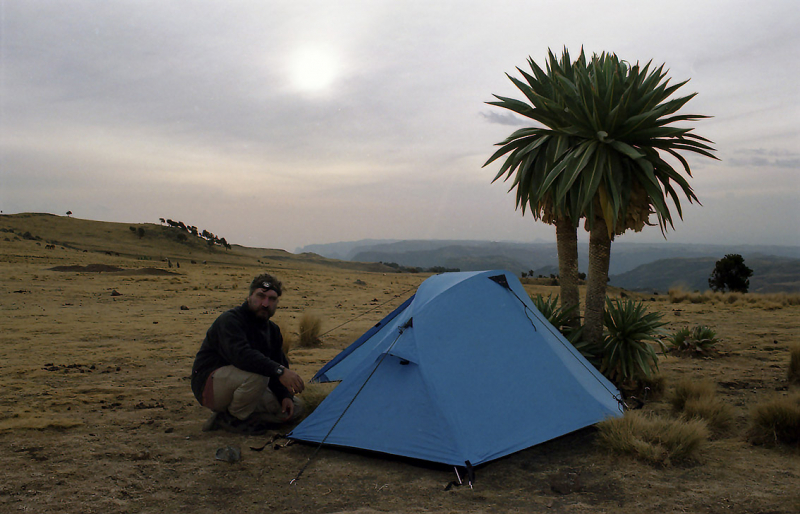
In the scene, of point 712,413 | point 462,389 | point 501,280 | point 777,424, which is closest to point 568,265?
point 501,280

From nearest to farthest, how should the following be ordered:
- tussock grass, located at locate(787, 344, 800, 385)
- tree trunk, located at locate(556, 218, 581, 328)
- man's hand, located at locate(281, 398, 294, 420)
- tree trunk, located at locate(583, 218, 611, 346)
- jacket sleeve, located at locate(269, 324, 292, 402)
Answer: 1. man's hand, located at locate(281, 398, 294, 420)
2. jacket sleeve, located at locate(269, 324, 292, 402)
3. tree trunk, located at locate(583, 218, 611, 346)
4. tree trunk, located at locate(556, 218, 581, 328)
5. tussock grass, located at locate(787, 344, 800, 385)

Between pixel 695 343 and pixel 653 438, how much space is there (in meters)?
6.96

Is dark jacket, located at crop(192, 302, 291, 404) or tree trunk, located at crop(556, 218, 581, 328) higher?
tree trunk, located at crop(556, 218, 581, 328)

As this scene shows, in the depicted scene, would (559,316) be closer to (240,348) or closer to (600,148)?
(600,148)

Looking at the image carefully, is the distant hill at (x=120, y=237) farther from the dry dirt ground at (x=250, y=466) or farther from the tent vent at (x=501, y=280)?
the tent vent at (x=501, y=280)

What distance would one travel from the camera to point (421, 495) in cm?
446

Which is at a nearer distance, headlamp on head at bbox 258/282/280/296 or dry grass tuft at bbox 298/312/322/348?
headlamp on head at bbox 258/282/280/296

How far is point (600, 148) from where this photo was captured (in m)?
7.32

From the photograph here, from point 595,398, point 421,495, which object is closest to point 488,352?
point 595,398

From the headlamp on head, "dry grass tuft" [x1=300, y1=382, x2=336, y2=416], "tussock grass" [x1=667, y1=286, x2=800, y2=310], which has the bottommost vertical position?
"dry grass tuft" [x1=300, y1=382, x2=336, y2=416]

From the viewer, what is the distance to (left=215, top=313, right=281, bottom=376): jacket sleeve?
5.41 meters

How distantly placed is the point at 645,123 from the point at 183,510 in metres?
7.62

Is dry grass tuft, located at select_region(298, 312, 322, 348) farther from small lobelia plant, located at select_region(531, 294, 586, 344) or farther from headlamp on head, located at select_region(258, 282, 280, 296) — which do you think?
headlamp on head, located at select_region(258, 282, 280, 296)

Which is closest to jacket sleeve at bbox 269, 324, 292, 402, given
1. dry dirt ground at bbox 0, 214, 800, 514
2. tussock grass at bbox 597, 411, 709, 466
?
dry dirt ground at bbox 0, 214, 800, 514
